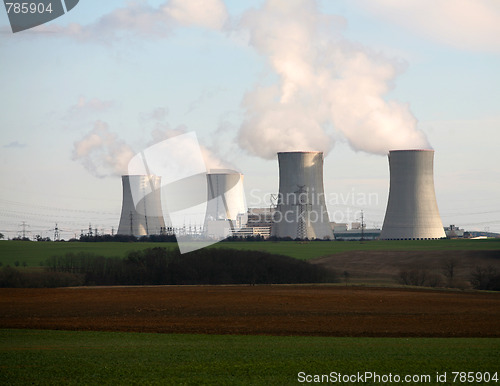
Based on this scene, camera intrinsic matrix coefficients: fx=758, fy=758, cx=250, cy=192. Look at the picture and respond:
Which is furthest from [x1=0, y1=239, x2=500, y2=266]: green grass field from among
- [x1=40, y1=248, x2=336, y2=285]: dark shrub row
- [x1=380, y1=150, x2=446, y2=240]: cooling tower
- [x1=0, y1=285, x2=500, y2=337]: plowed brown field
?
[x1=0, y1=285, x2=500, y2=337]: plowed brown field

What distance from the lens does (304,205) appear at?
54.7m

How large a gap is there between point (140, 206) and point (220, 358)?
164 ft

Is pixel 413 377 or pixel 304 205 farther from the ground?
pixel 304 205

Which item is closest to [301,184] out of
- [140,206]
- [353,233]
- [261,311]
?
[140,206]

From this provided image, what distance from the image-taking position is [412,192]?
160 ft

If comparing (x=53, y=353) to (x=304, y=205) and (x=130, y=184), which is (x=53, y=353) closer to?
(x=304, y=205)

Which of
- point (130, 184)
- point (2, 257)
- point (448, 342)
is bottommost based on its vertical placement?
point (448, 342)

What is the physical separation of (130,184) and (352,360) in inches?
1872

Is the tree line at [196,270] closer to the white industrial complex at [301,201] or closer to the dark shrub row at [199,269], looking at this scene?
the dark shrub row at [199,269]

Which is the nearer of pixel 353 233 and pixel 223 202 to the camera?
pixel 223 202

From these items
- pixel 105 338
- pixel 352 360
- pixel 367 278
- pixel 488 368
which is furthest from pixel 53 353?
pixel 367 278

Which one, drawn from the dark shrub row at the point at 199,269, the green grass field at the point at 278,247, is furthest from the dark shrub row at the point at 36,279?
the green grass field at the point at 278,247

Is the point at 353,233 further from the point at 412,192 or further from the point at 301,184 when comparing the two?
the point at 412,192

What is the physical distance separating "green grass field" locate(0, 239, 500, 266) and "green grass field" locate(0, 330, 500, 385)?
109 ft
